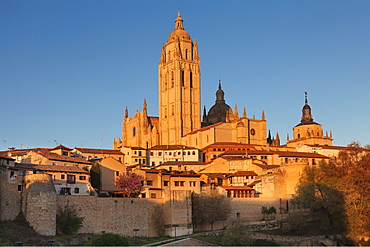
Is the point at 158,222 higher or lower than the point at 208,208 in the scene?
lower

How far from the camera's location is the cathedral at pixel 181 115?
11275 centimetres

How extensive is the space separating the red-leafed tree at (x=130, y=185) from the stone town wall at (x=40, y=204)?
14.1m

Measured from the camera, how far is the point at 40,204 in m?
45.3

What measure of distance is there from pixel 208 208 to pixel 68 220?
17772 mm

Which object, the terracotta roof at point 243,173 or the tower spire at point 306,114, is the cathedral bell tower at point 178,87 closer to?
the tower spire at point 306,114

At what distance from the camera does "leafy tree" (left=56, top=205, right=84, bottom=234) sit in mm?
47188

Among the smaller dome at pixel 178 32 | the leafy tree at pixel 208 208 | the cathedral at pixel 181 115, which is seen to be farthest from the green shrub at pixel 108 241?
the smaller dome at pixel 178 32

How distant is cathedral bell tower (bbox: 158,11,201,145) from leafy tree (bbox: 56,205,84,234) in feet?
223

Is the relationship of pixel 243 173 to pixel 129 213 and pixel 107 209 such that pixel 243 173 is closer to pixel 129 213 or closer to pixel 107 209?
pixel 129 213

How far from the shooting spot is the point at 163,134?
120812mm

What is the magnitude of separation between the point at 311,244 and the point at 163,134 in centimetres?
7060

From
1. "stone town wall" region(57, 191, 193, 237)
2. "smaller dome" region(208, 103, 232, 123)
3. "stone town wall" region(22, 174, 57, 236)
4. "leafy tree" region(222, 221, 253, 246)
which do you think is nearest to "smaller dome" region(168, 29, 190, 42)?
"smaller dome" region(208, 103, 232, 123)

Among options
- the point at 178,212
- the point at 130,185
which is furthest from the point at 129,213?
the point at 130,185

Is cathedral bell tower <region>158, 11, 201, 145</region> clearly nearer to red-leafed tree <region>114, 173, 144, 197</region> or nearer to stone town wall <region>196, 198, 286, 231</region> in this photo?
stone town wall <region>196, 198, 286, 231</region>
